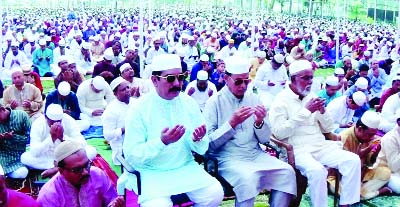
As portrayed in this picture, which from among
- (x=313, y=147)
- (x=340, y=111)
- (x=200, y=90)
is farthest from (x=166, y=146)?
(x=200, y=90)

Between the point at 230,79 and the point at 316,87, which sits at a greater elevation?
the point at 230,79

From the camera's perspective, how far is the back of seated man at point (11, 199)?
255 centimetres

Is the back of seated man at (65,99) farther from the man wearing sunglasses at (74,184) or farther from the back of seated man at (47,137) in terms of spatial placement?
the man wearing sunglasses at (74,184)

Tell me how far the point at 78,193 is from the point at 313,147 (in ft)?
6.25

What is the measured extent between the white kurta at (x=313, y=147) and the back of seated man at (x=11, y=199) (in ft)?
6.18

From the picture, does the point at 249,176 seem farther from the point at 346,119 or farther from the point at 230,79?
the point at 346,119

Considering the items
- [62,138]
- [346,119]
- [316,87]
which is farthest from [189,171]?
[316,87]

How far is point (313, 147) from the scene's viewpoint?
3.94 m

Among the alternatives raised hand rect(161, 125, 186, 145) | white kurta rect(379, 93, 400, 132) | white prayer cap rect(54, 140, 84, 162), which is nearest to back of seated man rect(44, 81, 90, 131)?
raised hand rect(161, 125, 186, 145)

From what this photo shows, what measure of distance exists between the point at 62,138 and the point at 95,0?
4826cm

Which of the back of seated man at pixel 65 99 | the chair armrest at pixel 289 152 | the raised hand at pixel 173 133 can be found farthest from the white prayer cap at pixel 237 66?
the back of seated man at pixel 65 99

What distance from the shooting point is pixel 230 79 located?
12.2 feet

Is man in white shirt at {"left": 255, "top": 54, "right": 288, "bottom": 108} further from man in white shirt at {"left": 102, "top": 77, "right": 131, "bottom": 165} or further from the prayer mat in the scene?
man in white shirt at {"left": 102, "top": 77, "right": 131, "bottom": 165}

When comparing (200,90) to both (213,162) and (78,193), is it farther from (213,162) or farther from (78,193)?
(78,193)
